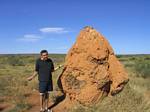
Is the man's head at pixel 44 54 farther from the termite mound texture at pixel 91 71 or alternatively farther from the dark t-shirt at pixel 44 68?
the termite mound texture at pixel 91 71

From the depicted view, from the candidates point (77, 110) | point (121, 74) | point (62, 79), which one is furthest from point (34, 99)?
point (121, 74)

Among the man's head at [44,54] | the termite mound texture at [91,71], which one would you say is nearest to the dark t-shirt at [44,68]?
the man's head at [44,54]

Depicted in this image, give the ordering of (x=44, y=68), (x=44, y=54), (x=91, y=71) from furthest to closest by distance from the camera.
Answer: (x=91, y=71) → (x=44, y=68) → (x=44, y=54)

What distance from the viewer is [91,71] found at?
9.85 meters

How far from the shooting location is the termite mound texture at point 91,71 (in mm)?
9859

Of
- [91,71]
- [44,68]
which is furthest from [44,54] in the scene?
[91,71]

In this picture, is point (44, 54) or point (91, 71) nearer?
point (44, 54)

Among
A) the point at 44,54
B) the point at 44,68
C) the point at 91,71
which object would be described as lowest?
the point at 91,71

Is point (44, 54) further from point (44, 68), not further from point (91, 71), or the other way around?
point (91, 71)

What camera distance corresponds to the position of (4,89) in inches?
560

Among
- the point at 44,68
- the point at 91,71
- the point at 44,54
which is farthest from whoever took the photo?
the point at 91,71

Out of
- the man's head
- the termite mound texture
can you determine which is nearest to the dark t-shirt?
the man's head

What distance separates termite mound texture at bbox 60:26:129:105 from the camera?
986cm

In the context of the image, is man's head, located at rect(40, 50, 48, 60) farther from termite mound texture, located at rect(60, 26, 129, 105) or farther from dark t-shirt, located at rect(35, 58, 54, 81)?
termite mound texture, located at rect(60, 26, 129, 105)
